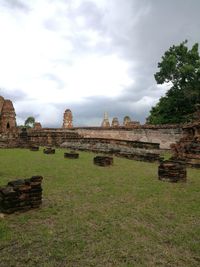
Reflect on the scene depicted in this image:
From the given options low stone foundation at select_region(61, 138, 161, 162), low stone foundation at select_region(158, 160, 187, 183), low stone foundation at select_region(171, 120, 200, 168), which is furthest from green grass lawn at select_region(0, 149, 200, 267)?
low stone foundation at select_region(61, 138, 161, 162)

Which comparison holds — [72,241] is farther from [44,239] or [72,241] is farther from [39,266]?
[39,266]

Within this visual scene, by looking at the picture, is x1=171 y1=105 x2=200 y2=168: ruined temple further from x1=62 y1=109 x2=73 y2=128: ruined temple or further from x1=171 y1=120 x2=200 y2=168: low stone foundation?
x1=62 y1=109 x2=73 y2=128: ruined temple

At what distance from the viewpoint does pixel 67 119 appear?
93.0 feet

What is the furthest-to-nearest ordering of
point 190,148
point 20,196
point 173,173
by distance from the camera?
point 190,148, point 173,173, point 20,196

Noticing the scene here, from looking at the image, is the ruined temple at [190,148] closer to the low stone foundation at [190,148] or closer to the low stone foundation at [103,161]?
the low stone foundation at [190,148]

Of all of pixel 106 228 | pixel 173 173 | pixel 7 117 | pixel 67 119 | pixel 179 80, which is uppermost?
pixel 179 80

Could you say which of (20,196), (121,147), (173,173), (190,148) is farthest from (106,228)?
(121,147)

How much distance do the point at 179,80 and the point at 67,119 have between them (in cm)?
1170

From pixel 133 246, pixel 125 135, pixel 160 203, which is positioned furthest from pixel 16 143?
pixel 133 246

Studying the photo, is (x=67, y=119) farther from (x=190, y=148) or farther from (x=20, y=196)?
(x=20, y=196)

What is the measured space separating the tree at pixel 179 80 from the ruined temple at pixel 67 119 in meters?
8.80

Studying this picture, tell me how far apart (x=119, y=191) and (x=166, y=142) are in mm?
15034

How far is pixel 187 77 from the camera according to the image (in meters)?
26.3

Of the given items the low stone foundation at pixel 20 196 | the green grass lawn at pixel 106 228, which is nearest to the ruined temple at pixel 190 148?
the green grass lawn at pixel 106 228
